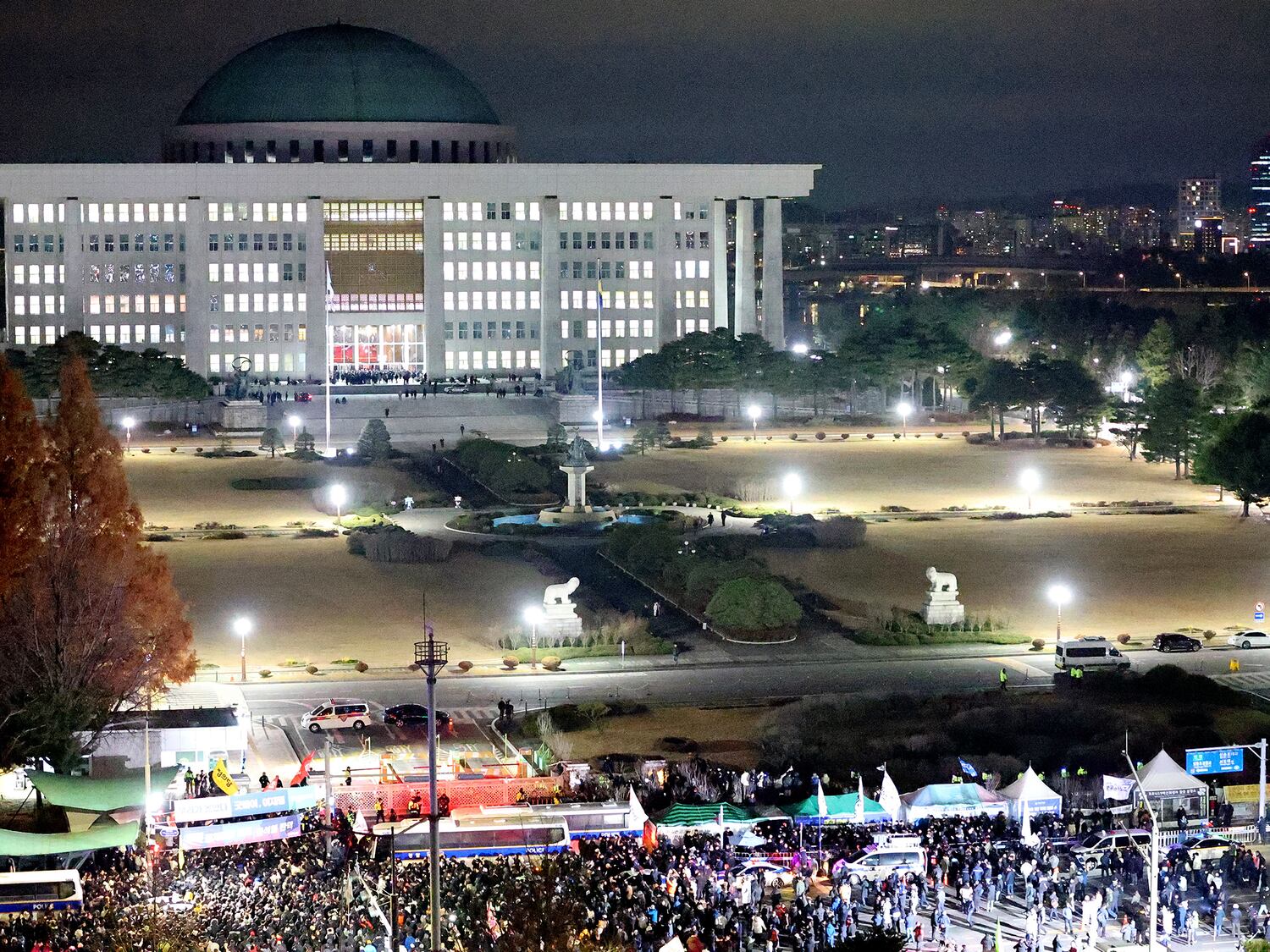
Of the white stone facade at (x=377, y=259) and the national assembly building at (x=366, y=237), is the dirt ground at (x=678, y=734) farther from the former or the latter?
the white stone facade at (x=377, y=259)

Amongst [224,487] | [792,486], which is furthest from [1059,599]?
[224,487]

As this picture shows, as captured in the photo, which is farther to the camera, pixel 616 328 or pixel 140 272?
pixel 616 328

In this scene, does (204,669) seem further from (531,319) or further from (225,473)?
(531,319)

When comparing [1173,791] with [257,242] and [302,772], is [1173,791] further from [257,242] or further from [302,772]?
[257,242]

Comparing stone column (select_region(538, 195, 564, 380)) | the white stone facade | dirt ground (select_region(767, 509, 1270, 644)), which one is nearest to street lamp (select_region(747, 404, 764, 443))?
the white stone facade

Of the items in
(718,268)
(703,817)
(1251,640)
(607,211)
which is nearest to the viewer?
(703,817)
